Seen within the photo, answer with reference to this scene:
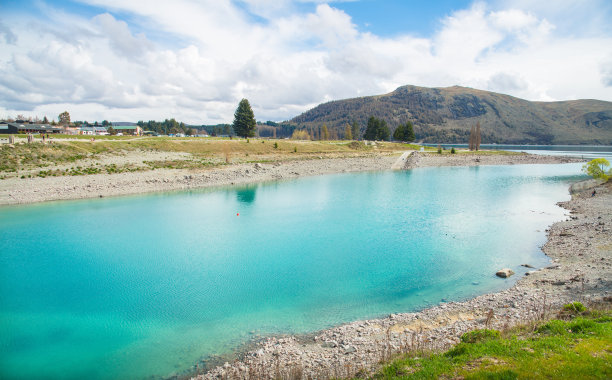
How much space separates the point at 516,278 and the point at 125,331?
17.5 meters

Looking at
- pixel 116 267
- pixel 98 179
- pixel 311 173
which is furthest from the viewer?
pixel 311 173

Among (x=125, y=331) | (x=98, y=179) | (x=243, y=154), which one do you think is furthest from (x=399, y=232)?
(x=243, y=154)

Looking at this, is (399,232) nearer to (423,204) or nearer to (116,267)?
(423,204)

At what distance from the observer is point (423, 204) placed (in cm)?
3462

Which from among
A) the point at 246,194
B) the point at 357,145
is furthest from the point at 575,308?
the point at 357,145

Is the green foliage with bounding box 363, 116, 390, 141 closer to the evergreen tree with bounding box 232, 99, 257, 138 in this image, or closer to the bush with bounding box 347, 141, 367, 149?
the bush with bounding box 347, 141, 367, 149

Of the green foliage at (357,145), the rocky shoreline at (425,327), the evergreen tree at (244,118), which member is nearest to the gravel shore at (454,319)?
the rocky shoreline at (425,327)

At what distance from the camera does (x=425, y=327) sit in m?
11.4

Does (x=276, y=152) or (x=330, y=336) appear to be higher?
(x=276, y=152)

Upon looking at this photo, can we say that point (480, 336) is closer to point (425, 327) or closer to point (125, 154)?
point (425, 327)

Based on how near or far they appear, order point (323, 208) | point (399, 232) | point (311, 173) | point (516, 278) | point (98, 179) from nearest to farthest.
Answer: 1. point (516, 278)
2. point (399, 232)
3. point (323, 208)
4. point (98, 179)
5. point (311, 173)

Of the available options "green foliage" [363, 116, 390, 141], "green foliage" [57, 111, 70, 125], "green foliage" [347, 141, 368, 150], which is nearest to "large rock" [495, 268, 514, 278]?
"green foliage" [347, 141, 368, 150]

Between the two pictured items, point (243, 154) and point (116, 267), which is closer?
point (116, 267)

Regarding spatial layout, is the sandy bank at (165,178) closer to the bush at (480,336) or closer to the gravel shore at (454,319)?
the gravel shore at (454,319)
